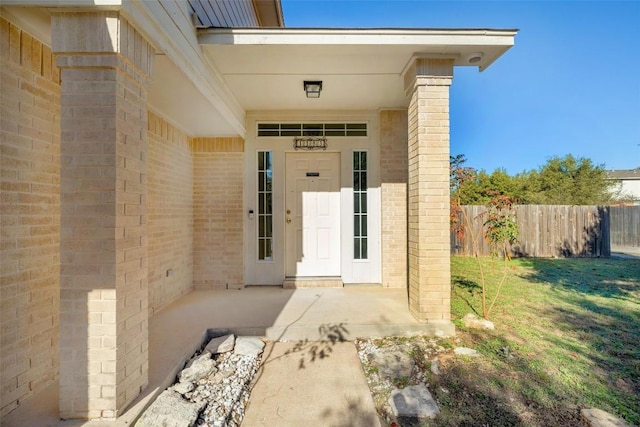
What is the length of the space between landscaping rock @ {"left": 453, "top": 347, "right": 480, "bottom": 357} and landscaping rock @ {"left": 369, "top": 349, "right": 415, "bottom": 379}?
0.51m

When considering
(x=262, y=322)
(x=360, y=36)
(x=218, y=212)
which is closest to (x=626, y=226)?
(x=360, y=36)

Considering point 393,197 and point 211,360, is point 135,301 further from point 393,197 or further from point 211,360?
point 393,197

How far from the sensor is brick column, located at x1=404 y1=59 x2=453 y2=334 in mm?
3119

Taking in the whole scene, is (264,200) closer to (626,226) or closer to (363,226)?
(363,226)

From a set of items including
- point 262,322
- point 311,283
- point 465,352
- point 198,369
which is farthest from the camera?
point 311,283

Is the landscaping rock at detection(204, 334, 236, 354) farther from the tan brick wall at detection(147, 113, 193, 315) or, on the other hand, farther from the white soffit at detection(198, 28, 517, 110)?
the white soffit at detection(198, 28, 517, 110)

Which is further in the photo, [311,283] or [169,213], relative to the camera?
[311,283]

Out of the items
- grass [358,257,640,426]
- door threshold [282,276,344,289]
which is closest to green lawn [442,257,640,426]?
grass [358,257,640,426]

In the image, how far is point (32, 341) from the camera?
2037 millimetres

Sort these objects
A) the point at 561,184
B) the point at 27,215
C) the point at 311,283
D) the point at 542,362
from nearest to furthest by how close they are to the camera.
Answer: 1. the point at 27,215
2. the point at 542,362
3. the point at 311,283
4. the point at 561,184

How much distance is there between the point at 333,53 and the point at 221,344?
3.25 m

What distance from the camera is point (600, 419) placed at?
1861 mm

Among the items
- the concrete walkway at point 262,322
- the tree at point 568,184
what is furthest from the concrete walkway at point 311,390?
the tree at point 568,184

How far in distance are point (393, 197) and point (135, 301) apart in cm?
390
